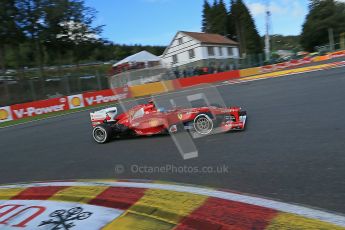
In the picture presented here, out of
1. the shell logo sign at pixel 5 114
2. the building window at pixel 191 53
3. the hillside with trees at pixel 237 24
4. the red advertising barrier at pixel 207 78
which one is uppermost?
the hillside with trees at pixel 237 24

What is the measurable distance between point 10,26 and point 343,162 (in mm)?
28340

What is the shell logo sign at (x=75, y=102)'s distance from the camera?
813 inches

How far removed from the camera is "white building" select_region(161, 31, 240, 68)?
5700 centimetres

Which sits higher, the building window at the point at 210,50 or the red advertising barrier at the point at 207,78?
the building window at the point at 210,50

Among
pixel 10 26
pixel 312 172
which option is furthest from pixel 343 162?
pixel 10 26

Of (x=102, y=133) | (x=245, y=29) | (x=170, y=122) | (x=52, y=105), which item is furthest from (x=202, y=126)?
(x=245, y=29)

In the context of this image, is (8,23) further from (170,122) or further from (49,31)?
(170,122)

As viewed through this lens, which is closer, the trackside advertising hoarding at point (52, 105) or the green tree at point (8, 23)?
the trackside advertising hoarding at point (52, 105)

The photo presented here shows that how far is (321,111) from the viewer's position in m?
7.96

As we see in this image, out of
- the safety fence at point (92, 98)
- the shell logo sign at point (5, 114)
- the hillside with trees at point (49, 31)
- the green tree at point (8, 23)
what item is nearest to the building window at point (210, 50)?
the hillside with trees at point (49, 31)

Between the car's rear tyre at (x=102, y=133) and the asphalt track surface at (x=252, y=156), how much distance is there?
169mm

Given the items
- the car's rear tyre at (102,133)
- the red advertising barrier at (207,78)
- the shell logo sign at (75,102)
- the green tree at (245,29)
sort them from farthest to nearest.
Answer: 1. the green tree at (245,29)
2. the red advertising barrier at (207,78)
3. the shell logo sign at (75,102)
4. the car's rear tyre at (102,133)
